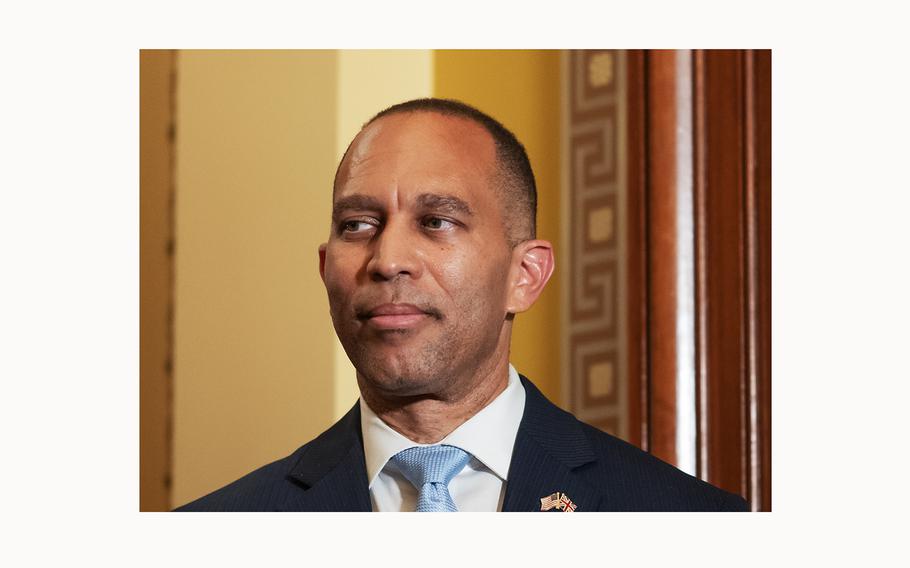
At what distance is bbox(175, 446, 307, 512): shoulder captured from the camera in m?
1.64

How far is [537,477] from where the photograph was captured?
157 cm

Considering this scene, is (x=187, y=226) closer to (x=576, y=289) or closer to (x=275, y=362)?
(x=275, y=362)

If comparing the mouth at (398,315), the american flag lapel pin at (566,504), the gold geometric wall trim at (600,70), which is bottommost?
the american flag lapel pin at (566,504)

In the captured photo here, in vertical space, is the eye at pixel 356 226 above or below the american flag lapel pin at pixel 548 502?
above

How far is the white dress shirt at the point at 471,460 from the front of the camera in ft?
5.14

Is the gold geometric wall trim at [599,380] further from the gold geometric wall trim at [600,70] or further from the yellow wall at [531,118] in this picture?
the gold geometric wall trim at [600,70]

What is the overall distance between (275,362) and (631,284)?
586 mm

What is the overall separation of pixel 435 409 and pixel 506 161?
0.36 m

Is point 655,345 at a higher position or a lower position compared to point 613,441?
higher

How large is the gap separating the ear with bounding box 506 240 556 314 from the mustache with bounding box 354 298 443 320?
13 centimetres

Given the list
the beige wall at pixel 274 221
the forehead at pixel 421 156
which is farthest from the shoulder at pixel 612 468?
the forehead at pixel 421 156

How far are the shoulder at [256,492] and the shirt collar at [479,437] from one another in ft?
0.45

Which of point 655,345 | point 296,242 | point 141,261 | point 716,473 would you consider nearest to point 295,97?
point 296,242

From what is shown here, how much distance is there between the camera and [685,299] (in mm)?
1866
